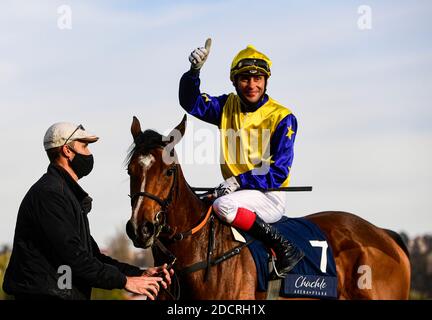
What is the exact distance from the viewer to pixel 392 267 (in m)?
8.10

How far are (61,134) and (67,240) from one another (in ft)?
2.44

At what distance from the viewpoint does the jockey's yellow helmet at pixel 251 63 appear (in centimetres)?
759

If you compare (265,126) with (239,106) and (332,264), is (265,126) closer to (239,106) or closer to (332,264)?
(239,106)

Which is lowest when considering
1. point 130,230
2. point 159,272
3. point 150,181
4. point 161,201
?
point 159,272

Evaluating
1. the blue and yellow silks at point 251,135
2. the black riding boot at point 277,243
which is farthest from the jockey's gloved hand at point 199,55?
the black riding boot at point 277,243

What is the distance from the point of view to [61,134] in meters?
5.82

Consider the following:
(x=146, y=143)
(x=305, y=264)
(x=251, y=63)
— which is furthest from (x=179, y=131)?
(x=305, y=264)

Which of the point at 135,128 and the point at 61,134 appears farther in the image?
the point at 135,128

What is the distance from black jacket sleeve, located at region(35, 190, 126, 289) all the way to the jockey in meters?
1.63

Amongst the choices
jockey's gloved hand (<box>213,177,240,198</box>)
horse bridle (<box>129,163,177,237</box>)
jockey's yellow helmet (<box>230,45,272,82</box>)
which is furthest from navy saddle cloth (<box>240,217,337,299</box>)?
jockey's yellow helmet (<box>230,45,272,82</box>)

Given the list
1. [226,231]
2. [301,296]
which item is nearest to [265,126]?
[226,231]

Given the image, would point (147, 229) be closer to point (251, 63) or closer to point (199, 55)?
point (199, 55)

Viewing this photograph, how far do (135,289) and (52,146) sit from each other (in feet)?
3.59
